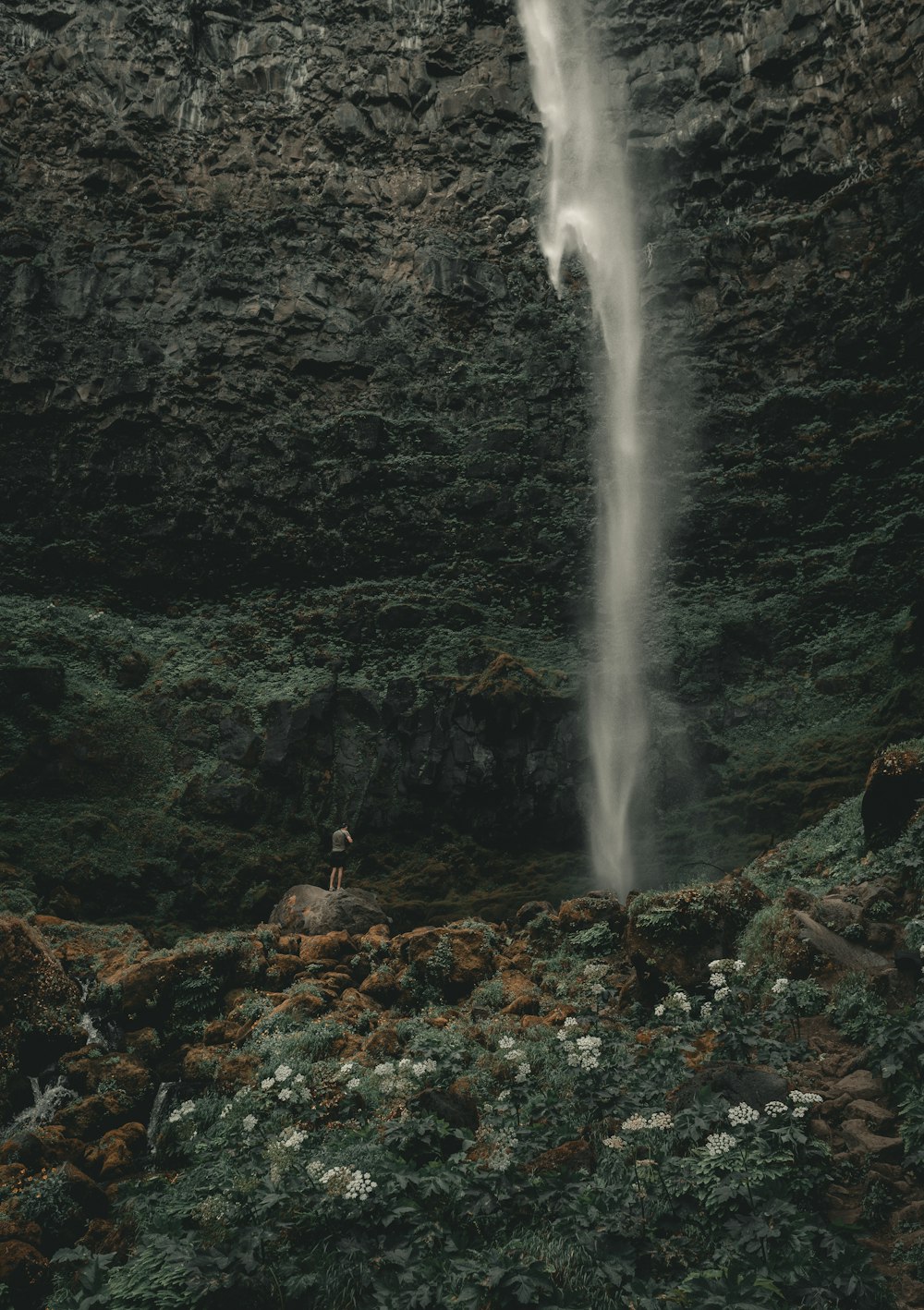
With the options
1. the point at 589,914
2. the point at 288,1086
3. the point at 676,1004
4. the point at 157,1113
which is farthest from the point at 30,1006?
the point at 589,914

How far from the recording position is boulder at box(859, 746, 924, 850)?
23.4 feet

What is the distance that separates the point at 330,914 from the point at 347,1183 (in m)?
6.37

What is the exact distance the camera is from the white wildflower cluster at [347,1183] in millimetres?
3514

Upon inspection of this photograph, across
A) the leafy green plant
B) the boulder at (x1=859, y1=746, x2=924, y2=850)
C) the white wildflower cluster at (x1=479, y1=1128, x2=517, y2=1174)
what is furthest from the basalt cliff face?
the white wildflower cluster at (x1=479, y1=1128, x2=517, y2=1174)

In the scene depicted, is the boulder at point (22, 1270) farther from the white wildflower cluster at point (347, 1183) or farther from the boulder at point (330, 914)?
the boulder at point (330, 914)

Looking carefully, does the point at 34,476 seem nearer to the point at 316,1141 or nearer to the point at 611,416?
the point at 611,416

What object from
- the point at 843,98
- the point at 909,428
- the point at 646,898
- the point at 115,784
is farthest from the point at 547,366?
the point at 646,898

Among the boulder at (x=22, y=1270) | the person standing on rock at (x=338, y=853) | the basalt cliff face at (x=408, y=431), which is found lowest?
the boulder at (x=22, y=1270)

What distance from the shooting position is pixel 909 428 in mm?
15781

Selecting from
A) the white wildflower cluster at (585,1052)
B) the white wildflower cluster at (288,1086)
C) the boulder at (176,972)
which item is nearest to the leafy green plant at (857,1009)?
the white wildflower cluster at (585,1052)

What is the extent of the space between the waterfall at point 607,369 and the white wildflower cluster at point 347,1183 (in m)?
8.88

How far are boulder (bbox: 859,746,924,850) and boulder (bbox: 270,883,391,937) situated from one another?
18.2ft

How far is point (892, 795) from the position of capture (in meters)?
7.29

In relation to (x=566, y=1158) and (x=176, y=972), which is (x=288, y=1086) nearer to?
(x=566, y=1158)
